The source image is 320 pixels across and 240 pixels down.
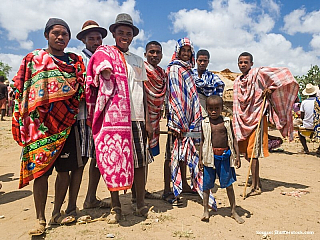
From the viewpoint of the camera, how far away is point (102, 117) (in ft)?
10.4

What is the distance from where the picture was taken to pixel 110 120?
10.3 feet

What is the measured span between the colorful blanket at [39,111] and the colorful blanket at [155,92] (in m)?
1.16

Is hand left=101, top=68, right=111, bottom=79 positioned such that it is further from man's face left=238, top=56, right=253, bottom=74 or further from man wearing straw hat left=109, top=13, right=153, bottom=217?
man's face left=238, top=56, right=253, bottom=74

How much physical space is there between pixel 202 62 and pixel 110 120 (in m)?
2.10

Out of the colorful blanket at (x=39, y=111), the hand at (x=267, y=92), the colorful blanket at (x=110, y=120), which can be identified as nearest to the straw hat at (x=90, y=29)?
the colorful blanket at (x=110, y=120)

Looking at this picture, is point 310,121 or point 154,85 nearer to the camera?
point 154,85

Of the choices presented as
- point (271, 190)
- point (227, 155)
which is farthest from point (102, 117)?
point (271, 190)

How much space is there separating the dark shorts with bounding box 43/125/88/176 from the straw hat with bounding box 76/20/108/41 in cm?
129

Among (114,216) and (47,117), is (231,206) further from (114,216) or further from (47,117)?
(47,117)

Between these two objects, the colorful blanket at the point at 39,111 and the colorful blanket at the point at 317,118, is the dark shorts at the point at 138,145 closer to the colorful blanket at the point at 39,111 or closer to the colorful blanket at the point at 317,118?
the colorful blanket at the point at 39,111

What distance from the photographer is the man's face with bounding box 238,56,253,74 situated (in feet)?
15.5

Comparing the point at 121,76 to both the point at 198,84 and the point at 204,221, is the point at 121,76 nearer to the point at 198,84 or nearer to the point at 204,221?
the point at 198,84

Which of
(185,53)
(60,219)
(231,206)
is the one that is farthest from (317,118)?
(60,219)

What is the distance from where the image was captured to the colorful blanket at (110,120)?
313 cm
